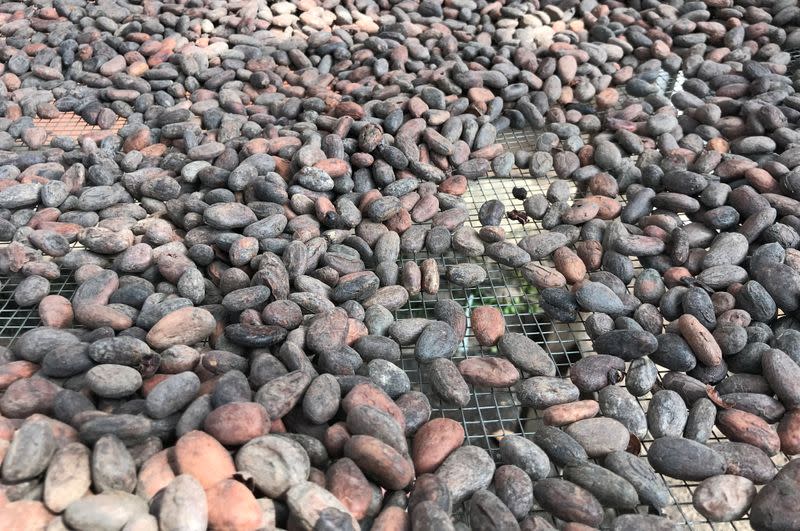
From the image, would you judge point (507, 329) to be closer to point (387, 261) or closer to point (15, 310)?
point (387, 261)

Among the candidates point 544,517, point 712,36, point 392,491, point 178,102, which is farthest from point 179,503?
point 712,36

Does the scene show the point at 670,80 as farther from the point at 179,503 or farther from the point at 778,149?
the point at 179,503

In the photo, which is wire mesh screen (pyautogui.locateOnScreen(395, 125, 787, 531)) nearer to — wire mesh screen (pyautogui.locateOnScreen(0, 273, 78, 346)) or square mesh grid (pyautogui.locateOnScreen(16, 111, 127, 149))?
wire mesh screen (pyautogui.locateOnScreen(0, 273, 78, 346))

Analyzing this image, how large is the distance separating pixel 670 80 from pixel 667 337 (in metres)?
1.05

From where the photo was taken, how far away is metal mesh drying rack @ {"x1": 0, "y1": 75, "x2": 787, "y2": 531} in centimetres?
84

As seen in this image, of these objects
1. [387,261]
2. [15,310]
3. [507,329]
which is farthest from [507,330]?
[15,310]

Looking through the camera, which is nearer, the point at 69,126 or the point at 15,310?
the point at 15,310

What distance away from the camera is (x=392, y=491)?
70 centimetres

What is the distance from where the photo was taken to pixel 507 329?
3.33ft

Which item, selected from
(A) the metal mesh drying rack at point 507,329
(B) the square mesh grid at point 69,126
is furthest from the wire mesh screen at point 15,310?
(B) the square mesh grid at point 69,126

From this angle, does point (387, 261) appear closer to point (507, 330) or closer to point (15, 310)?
point (507, 330)

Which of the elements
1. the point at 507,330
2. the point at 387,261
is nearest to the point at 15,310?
the point at 387,261

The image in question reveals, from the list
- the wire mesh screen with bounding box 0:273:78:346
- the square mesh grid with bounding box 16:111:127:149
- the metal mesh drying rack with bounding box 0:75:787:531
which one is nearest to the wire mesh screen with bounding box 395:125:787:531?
the metal mesh drying rack with bounding box 0:75:787:531

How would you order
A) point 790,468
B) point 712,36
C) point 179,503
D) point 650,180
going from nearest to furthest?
1. point 179,503
2. point 790,468
3. point 650,180
4. point 712,36
